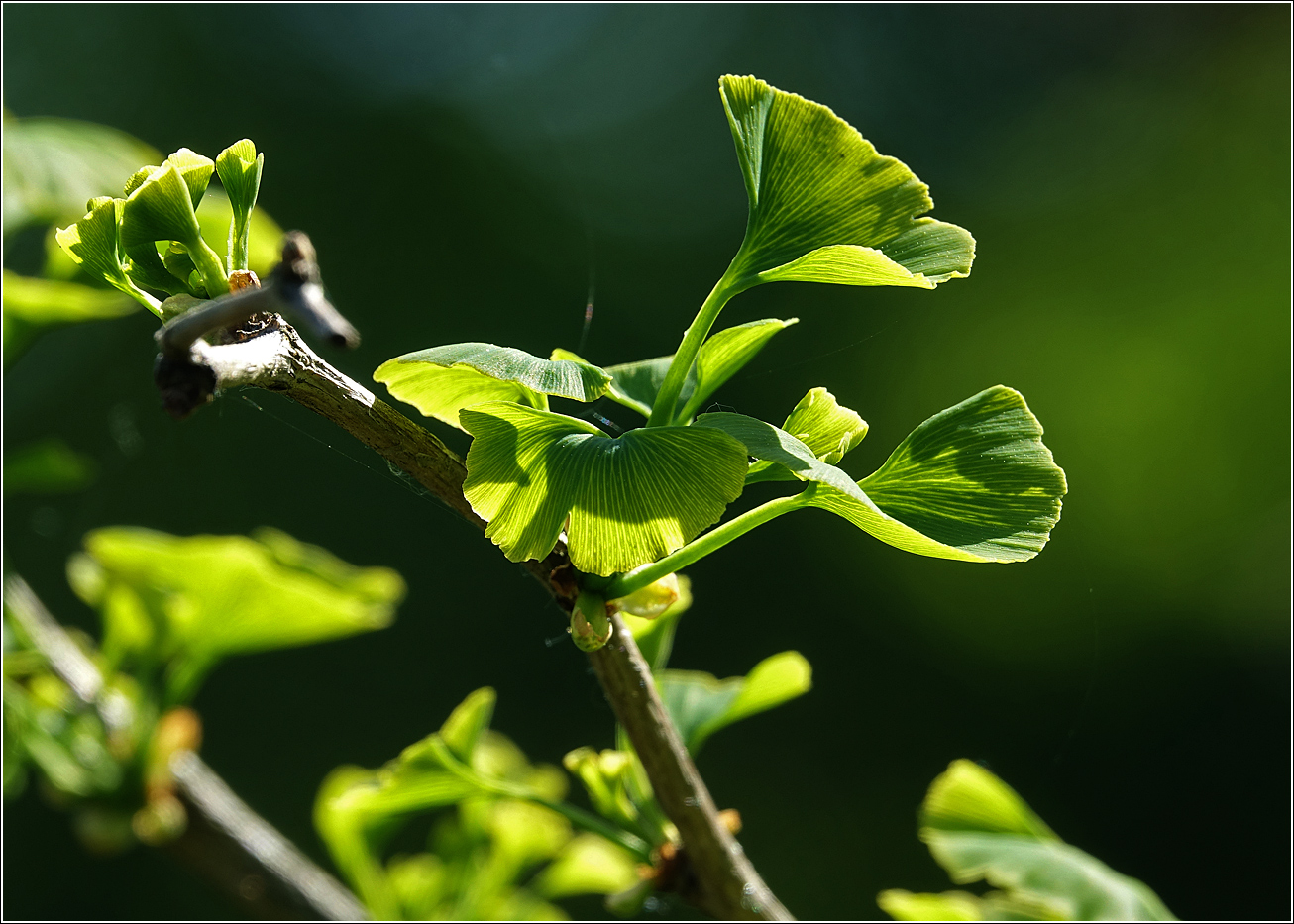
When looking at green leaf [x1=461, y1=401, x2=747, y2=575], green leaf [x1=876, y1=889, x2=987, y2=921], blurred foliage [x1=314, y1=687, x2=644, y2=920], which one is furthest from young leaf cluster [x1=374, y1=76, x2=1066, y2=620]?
blurred foliage [x1=314, y1=687, x2=644, y2=920]

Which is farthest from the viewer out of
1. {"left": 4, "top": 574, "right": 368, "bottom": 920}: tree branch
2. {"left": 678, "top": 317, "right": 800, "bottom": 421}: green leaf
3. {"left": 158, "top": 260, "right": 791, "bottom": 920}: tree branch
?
{"left": 4, "top": 574, "right": 368, "bottom": 920}: tree branch

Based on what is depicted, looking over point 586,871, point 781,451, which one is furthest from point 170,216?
point 586,871

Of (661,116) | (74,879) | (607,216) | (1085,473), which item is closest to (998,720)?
(1085,473)

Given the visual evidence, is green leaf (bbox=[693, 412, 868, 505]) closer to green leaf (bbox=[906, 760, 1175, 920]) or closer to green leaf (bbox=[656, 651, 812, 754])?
green leaf (bbox=[656, 651, 812, 754])

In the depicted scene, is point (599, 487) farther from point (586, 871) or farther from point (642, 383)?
point (586, 871)

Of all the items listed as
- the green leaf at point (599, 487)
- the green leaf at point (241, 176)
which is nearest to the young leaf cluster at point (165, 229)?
the green leaf at point (241, 176)

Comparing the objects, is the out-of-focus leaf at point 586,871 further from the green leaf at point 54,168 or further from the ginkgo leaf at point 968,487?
the green leaf at point 54,168
